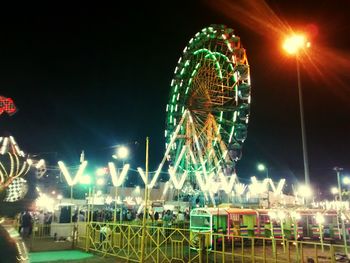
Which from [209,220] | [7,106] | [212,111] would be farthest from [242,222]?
[7,106]

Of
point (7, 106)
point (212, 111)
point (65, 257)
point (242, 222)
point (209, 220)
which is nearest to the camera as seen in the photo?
point (65, 257)

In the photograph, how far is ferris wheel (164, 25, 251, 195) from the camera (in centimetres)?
2595

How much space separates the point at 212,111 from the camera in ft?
87.6

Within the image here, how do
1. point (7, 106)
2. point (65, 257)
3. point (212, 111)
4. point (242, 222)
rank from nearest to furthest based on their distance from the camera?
point (65, 257), point (7, 106), point (242, 222), point (212, 111)

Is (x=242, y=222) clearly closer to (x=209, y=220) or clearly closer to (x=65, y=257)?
(x=209, y=220)

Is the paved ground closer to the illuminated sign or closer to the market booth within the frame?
the market booth

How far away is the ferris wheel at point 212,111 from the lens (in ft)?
85.1

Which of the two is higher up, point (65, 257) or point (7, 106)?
point (7, 106)

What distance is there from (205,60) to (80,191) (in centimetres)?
2850

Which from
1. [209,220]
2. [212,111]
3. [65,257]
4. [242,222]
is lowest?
[65,257]

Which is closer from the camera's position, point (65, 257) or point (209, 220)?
point (65, 257)

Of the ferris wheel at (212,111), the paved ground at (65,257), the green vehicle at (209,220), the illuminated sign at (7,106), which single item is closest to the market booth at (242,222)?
the green vehicle at (209,220)

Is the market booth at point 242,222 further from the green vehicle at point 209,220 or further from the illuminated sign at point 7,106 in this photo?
the illuminated sign at point 7,106

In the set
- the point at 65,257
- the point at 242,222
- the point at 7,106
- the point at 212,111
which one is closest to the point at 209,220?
the point at 242,222
